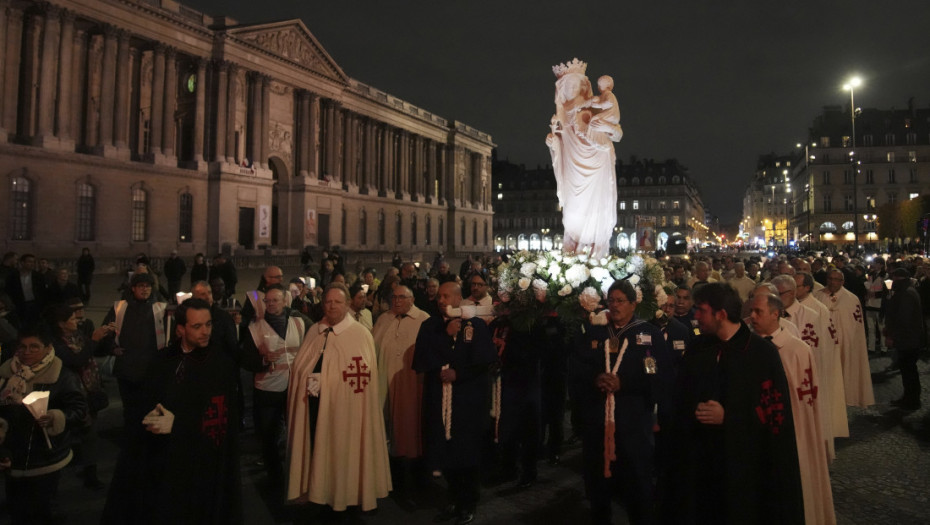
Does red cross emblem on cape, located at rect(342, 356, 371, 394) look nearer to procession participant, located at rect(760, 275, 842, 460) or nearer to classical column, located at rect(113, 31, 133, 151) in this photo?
procession participant, located at rect(760, 275, 842, 460)

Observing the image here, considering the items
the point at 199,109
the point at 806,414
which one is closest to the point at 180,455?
the point at 806,414

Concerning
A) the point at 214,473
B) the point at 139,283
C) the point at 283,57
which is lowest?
the point at 214,473

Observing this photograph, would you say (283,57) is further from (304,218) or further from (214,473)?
(214,473)

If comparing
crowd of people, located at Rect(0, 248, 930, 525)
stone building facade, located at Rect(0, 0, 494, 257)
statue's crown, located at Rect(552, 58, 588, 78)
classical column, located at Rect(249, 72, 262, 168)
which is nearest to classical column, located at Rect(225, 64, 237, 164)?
stone building facade, located at Rect(0, 0, 494, 257)

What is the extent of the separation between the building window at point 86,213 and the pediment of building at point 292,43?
14.1 meters

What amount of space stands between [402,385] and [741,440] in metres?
3.40

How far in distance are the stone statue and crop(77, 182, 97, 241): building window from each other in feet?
104

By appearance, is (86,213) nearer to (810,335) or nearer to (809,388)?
(810,335)

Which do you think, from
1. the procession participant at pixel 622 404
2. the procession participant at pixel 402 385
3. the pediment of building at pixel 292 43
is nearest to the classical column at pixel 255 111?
the pediment of building at pixel 292 43

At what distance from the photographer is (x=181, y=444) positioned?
3.58 m

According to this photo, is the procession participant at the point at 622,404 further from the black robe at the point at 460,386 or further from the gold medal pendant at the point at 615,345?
the black robe at the point at 460,386

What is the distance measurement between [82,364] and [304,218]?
42.7 metres

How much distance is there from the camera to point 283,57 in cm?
4409

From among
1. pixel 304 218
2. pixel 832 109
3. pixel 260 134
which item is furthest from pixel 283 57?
pixel 832 109
